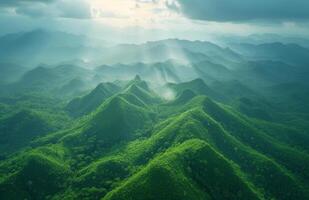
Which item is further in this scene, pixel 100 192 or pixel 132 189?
pixel 100 192

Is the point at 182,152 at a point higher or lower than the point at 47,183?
higher

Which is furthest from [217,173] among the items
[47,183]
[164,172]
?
[47,183]

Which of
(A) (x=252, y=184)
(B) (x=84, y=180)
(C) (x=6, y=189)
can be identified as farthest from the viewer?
(A) (x=252, y=184)

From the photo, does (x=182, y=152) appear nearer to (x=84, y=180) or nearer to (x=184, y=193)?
(x=184, y=193)

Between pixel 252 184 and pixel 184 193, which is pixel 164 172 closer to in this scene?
pixel 184 193

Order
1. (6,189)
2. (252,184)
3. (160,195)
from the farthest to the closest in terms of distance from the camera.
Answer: (252,184) → (6,189) → (160,195)

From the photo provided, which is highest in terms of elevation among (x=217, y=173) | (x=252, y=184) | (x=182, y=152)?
(x=182, y=152)

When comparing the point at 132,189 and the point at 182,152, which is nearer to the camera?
the point at 132,189

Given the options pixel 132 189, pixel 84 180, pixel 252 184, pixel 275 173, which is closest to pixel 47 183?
pixel 84 180

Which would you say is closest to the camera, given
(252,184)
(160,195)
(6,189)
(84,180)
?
(160,195)
